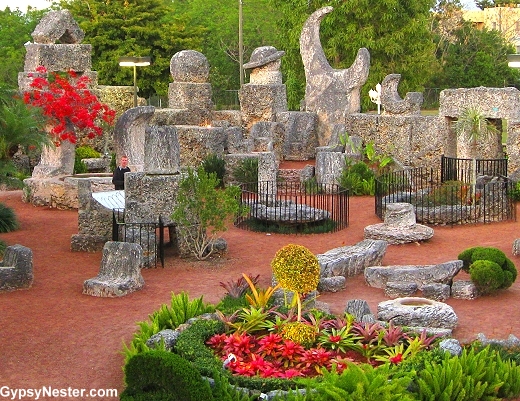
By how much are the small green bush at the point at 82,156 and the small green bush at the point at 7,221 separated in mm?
5003

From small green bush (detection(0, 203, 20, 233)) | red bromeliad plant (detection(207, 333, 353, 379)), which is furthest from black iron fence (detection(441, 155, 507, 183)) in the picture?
red bromeliad plant (detection(207, 333, 353, 379))

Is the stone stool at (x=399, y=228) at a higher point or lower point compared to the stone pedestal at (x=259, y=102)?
lower

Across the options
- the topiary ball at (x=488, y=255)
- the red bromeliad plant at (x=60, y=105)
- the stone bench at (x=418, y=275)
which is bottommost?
the stone bench at (x=418, y=275)

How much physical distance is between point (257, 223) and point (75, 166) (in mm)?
6405

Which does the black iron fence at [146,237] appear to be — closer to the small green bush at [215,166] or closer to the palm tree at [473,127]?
the small green bush at [215,166]

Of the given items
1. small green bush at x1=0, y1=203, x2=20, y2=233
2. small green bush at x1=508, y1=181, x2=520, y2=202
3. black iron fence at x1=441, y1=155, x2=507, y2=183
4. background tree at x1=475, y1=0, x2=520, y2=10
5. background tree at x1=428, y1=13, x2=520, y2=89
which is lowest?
small green bush at x1=0, y1=203, x2=20, y2=233

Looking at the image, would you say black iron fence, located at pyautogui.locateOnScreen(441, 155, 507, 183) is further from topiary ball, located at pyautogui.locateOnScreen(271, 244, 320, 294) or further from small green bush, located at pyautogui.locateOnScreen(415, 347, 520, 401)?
small green bush, located at pyautogui.locateOnScreen(415, 347, 520, 401)

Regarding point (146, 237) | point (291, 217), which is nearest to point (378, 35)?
point (291, 217)

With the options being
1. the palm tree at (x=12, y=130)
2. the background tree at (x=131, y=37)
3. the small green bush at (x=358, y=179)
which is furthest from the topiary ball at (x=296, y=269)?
the background tree at (x=131, y=37)

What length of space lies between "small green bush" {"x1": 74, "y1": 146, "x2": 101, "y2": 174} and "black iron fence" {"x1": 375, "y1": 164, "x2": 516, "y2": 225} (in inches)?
284

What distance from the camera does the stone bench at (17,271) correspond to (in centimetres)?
1427

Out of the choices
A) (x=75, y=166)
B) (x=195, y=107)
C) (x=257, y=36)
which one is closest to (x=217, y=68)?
(x=257, y=36)

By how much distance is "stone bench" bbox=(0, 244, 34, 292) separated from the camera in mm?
14273

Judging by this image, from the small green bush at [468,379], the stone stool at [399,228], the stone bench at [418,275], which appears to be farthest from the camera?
the stone stool at [399,228]
